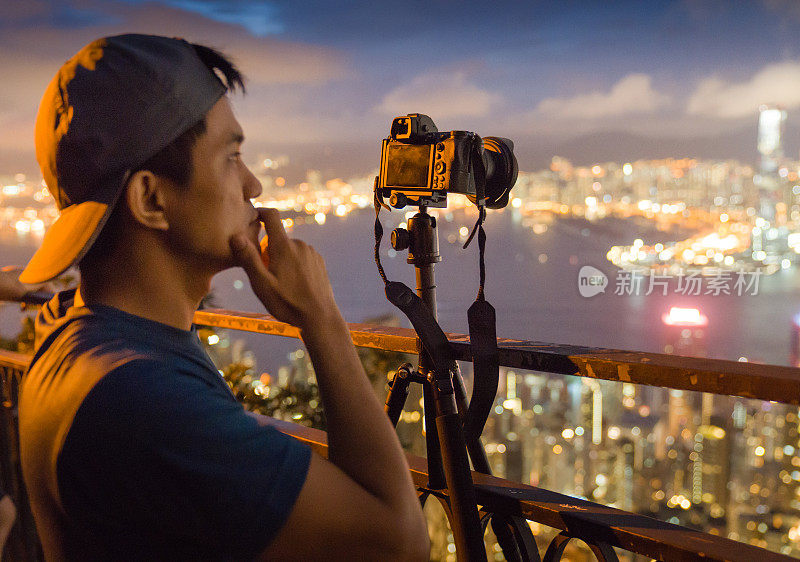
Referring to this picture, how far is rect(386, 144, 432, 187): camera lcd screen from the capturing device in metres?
1.28

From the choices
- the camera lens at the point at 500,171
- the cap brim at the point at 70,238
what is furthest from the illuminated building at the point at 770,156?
Answer: the cap brim at the point at 70,238

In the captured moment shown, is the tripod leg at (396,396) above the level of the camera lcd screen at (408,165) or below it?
below

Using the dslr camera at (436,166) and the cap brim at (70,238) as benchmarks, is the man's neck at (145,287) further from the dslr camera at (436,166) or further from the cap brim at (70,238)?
the dslr camera at (436,166)

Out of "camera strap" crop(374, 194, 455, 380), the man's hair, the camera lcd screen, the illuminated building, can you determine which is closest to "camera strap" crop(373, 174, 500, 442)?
"camera strap" crop(374, 194, 455, 380)

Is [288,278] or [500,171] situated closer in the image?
[288,278]

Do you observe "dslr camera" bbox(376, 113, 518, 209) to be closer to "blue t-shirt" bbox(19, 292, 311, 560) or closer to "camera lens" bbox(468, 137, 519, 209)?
"camera lens" bbox(468, 137, 519, 209)

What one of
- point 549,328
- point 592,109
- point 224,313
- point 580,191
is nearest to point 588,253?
point 549,328

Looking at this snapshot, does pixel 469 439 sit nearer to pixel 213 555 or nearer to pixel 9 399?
pixel 213 555

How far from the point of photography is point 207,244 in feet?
2.80

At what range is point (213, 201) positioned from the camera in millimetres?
849

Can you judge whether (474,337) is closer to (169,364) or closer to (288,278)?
(288,278)

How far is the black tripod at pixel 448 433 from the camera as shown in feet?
3.96

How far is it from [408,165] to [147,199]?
628mm

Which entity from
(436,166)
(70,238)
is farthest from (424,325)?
(70,238)
